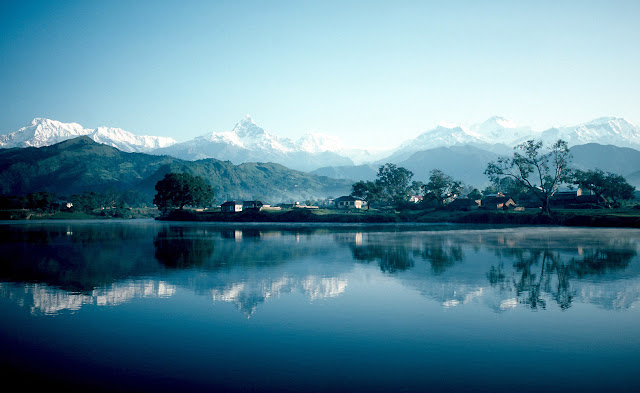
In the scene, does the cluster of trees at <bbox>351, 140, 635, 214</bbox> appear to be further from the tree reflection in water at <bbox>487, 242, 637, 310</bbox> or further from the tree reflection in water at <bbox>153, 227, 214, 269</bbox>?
the tree reflection in water at <bbox>153, 227, 214, 269</bbox>

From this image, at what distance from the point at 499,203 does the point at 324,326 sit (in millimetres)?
105809

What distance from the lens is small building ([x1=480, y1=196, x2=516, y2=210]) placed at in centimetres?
11231

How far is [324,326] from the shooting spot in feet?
56.7

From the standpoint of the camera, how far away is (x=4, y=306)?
20.7 m

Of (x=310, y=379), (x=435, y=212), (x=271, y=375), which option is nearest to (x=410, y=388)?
(x=310, y=379)

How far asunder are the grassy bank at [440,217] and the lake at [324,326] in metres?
53.9

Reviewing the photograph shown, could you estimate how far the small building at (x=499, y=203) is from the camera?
11231 cm

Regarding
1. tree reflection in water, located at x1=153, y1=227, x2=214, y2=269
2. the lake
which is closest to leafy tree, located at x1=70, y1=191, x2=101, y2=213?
tree reflection in water, located at x1=153, y1=227, x2=214, y2=269

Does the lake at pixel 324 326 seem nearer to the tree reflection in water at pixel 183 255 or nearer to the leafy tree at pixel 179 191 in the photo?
the tree reflection in water at pixel 183 255

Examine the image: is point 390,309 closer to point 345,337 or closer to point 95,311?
point 345,337

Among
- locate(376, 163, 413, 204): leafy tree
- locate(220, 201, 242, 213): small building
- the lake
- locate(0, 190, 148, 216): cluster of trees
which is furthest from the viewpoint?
locate(376, 163, 413, 204): leafy tree

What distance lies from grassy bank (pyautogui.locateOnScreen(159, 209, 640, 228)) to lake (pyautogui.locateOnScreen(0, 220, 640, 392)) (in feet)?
177

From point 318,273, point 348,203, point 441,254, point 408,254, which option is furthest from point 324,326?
point 348,203

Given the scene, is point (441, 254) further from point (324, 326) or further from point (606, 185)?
point (606, 185)
